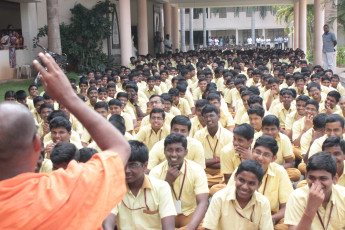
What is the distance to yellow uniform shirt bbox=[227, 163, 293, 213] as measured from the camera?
3871 mm

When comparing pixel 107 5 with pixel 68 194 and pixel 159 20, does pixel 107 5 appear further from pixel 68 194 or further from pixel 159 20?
pixel 68 194

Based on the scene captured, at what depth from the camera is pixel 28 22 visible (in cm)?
1501


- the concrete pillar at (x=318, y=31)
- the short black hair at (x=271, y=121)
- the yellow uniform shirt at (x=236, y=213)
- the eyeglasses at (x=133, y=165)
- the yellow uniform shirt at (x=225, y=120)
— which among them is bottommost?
the yellow uniform shirt at (x=236, y=213)

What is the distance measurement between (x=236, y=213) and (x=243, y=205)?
0.08 metres

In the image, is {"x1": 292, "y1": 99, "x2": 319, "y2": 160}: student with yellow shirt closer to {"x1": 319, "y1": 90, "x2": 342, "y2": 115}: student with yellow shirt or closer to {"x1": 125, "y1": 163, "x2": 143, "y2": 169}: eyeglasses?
{"x1": 319, "y1": 90, "x2": 342, "y2": 115}: student with yellow shirt

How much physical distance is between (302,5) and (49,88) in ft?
72.9

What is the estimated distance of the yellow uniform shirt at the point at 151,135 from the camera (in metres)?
5.70

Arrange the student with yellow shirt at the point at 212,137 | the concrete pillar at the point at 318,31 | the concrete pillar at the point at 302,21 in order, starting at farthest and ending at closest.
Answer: the concrete pillar at the point at 302,21 < the concrete pillar at the point at 318,31 < the student with yellow shirt at the point at 212,137

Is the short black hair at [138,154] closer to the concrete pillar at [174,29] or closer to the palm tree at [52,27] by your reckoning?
the palm tree at [52,27]

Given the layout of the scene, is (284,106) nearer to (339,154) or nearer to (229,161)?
(229,161)

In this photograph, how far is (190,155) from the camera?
15.3 feet

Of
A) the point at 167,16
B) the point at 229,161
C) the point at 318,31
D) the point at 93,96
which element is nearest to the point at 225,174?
the point at 229,161

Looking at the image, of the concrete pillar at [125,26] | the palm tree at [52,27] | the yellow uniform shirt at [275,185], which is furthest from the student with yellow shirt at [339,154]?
the concrete pillar at [125,26]

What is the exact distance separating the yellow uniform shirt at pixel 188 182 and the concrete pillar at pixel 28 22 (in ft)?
40.8
